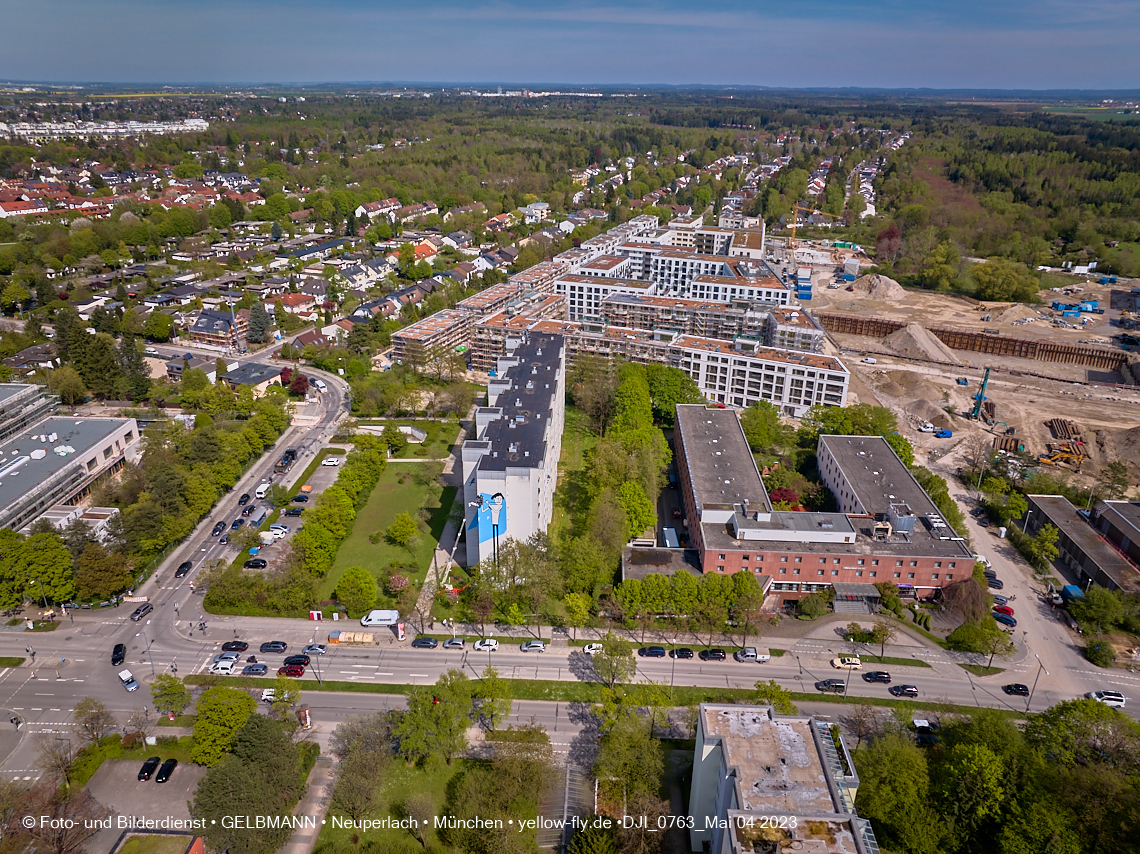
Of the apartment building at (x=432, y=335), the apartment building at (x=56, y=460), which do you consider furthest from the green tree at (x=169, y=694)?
the apartment building at (x=432, y=335)

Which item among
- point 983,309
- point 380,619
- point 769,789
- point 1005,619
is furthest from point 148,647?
point 983,309

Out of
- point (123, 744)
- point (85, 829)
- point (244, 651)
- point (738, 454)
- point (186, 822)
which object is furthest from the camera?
point (738, 454)

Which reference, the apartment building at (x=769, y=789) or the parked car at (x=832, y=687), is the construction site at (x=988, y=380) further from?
the apartment building at (x=769, y=789)

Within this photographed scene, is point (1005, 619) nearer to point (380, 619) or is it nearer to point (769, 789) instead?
point (769, 789)

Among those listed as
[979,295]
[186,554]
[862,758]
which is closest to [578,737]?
[862,758]

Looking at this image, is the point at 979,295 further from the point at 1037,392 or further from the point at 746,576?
the point at 746,576

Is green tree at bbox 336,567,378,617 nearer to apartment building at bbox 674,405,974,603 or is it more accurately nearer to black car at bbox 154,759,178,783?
black car at bbox 154,759,178,783
